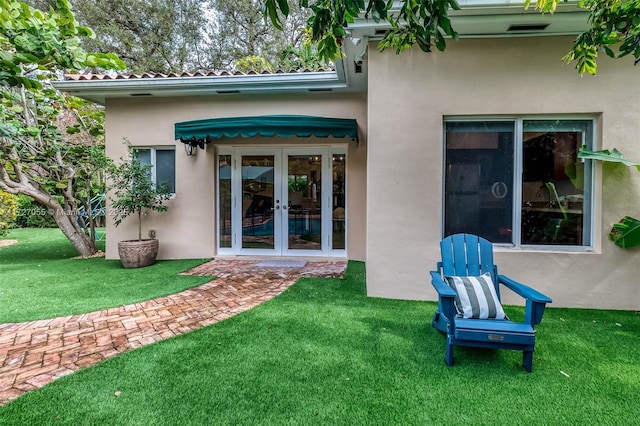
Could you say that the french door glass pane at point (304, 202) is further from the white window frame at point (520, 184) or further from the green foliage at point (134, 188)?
the white window frame at point (520, 184)

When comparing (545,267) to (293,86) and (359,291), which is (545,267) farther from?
(293,86)

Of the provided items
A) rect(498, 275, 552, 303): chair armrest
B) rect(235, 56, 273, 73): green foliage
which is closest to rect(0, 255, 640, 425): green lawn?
rect(498, 275, 552, 303): chair armrest

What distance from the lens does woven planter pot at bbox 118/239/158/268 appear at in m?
8.09

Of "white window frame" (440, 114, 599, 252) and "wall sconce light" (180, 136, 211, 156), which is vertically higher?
"wall sconce light" (180, 136, 211, 156)

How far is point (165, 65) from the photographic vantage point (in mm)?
17719

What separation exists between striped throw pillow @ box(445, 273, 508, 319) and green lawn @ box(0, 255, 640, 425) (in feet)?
1.61

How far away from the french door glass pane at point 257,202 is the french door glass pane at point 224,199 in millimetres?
434

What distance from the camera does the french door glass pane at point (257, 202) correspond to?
30.8ft

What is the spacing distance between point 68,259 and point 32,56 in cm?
690

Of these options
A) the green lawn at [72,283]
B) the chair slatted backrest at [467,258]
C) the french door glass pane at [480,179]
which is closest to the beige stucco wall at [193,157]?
the green lawn at [72,283]

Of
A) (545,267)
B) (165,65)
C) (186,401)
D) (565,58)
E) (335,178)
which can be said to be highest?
(165,65)

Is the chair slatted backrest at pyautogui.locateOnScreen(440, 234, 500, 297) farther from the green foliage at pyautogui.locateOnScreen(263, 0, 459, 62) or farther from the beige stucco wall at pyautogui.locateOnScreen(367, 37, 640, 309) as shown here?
the green foliage at pyautogui.locateOnScreen(263, 0, 459, 62)

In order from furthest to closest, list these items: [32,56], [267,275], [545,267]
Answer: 1. [267,275]
2. [545,267]
3. [32,56]

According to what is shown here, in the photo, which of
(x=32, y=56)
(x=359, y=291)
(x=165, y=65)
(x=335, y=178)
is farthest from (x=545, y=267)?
(x=165, y=65)
